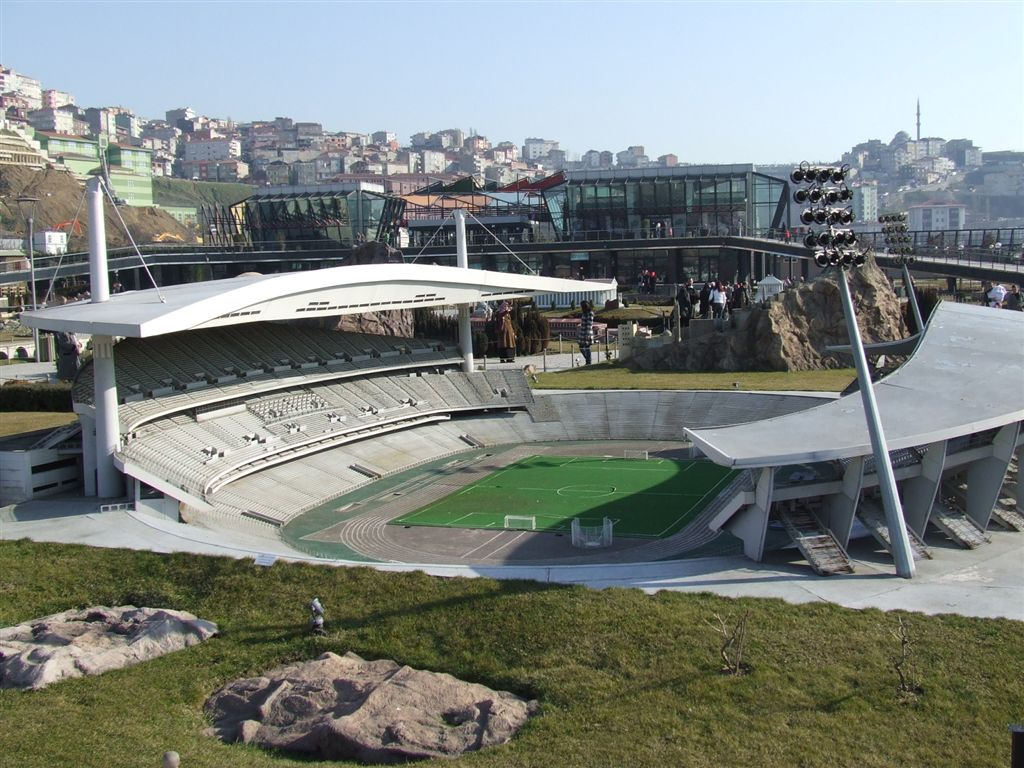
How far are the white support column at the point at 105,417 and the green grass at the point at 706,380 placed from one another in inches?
891

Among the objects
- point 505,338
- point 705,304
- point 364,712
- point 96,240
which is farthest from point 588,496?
point 705,304

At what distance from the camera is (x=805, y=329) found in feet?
169

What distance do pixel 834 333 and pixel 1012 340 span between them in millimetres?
20938

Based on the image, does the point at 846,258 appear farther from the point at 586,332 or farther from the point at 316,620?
the point at 586,332

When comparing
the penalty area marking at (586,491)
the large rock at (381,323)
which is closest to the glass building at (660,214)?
the large rock at (381,323)

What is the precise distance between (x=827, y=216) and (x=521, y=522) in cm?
1414

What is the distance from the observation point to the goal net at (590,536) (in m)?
29.3

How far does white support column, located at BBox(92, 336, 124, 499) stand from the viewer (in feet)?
100

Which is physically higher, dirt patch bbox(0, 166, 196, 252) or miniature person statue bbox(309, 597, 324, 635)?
dirt patch bbox(0, 166, 196, 252)

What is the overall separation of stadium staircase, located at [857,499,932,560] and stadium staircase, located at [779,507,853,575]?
1.00m

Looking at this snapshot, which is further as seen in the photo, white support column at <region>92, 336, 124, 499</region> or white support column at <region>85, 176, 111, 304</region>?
white support column at <region>85, 176, 111, 304</region>

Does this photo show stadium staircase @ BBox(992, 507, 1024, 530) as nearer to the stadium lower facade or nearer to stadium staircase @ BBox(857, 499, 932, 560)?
the stadium lower facade

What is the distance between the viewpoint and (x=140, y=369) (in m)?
36.8

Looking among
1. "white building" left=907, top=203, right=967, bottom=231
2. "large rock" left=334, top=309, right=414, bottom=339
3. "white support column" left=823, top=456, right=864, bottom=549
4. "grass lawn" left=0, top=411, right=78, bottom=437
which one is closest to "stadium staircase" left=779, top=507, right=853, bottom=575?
"white support column" left=823, top=456, right=864, bottom=549
